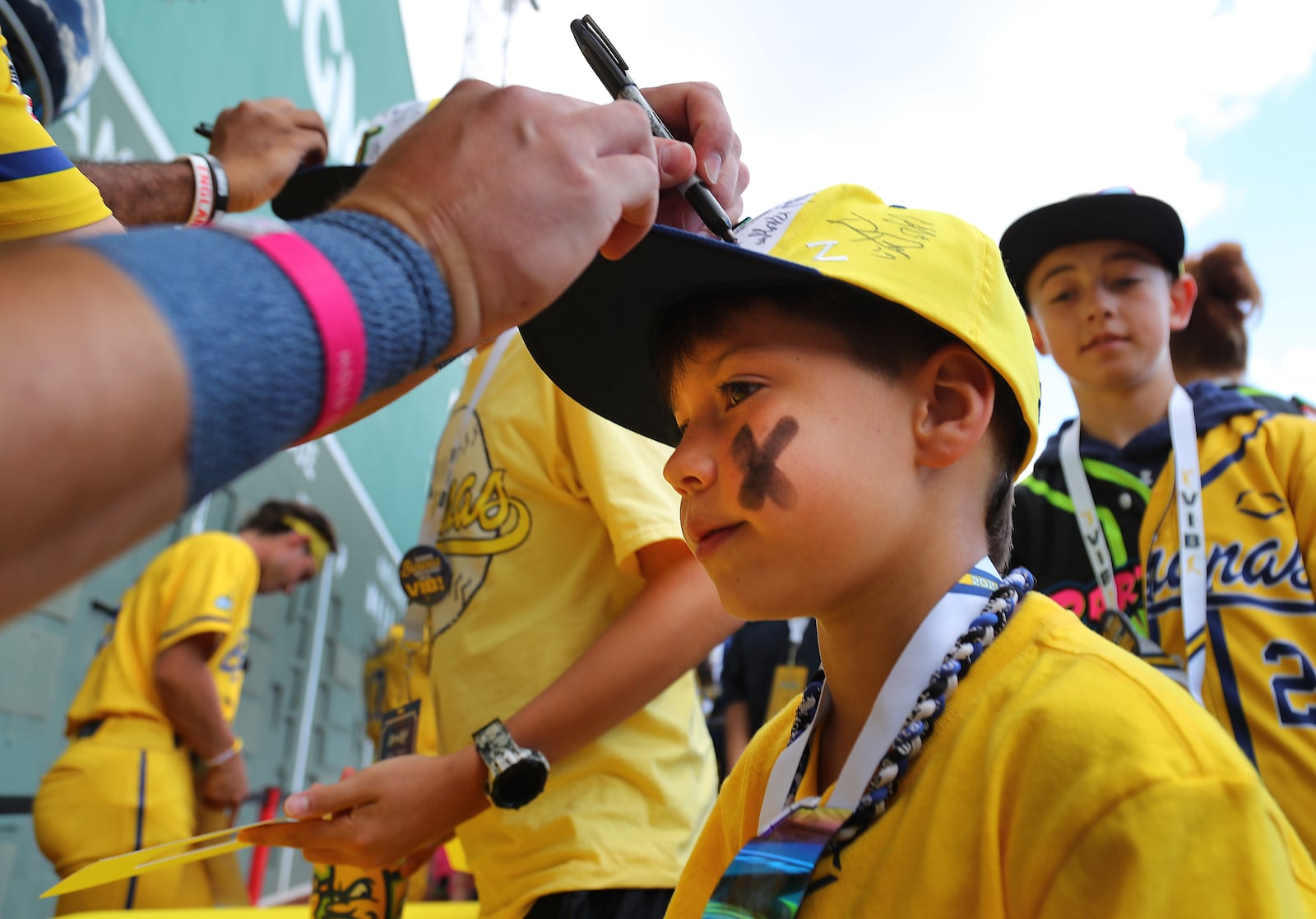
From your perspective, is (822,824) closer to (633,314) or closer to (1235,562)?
(633,314)

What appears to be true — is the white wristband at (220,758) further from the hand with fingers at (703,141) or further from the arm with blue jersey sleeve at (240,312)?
the arm with blue jersey sleeve at (240,312)

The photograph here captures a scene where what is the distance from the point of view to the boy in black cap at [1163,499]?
1545mm

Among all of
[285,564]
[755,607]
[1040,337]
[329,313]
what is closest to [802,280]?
[755,607]

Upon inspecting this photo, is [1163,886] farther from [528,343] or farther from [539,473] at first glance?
[539,473]

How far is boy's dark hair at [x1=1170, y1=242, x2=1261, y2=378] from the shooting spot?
7.98 ft

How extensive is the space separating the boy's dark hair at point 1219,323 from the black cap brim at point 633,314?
70.6 inches

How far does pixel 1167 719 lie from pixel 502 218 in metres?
0.59

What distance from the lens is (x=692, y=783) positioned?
1409mm

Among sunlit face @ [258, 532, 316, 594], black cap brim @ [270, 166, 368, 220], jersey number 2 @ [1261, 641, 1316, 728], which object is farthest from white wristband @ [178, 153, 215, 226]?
sunlit face @ [258, 532, 316, 594]

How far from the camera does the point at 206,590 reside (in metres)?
3.03

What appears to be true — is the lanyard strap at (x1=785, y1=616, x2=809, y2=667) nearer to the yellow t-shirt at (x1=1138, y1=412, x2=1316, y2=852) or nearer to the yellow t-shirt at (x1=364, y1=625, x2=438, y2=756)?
the yellow t-shirt at (x1=364, y1=625, x2=438, y2=756)

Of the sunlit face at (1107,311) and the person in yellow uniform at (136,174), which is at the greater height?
the person in yellow uniform at (136,174)

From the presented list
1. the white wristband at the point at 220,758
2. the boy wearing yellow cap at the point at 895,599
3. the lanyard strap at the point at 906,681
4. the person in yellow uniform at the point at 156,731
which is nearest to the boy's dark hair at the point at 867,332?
the boy wearing yellow cap at the point at 895,599

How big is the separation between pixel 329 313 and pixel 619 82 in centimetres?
59
